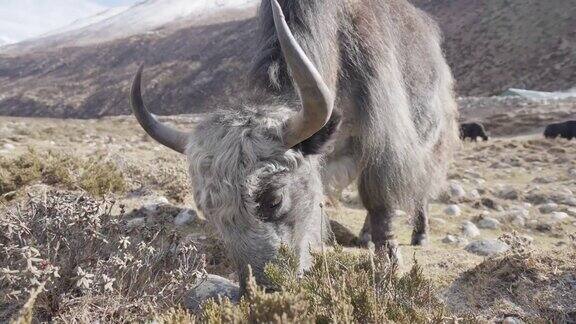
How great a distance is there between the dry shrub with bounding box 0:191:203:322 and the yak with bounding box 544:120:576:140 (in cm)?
1106

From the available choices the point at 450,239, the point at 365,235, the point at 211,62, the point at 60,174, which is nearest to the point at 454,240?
the point at 450,239

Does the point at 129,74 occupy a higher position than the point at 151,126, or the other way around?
the point at 151,126

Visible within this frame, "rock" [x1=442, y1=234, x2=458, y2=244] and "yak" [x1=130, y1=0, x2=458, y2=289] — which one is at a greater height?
"yak" [x1=130, y1=0, x2=458, y2=289]

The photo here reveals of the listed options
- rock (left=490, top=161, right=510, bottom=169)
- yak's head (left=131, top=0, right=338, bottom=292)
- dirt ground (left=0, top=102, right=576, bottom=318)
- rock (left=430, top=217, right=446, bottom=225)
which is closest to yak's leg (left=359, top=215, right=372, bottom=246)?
dirt ground (left=0, top=102, right=576, bottom=318)

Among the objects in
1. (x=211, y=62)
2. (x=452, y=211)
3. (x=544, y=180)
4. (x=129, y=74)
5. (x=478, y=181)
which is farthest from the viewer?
(x=129, y=74)

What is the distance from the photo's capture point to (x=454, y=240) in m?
4.86

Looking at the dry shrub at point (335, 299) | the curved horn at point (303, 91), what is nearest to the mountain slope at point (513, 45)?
the curved horn at point (303, 91)

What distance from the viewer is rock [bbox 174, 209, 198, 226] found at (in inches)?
178

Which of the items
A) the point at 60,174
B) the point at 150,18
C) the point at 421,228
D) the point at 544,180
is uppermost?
the point at 60,174

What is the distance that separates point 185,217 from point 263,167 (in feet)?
7.07

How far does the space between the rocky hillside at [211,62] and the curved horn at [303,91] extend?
2.45 ft

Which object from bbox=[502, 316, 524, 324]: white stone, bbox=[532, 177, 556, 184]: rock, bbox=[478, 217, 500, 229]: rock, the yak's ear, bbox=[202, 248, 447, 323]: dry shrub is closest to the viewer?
bbox=[202, 248, 447, 323]: dry shrub

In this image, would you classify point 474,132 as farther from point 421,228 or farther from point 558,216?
point 421,228

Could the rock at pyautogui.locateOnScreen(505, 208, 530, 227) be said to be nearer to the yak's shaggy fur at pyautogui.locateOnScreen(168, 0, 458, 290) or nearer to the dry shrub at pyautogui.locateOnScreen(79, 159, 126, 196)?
the yak's shaggy fur at pyautogui.locateOnScreen(168, 0, 458, 290)
